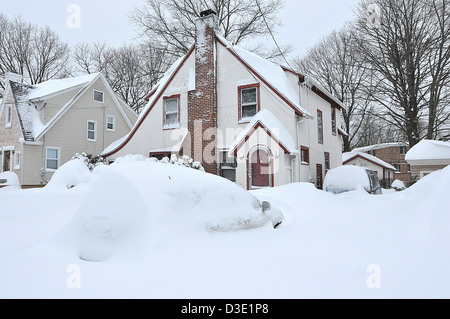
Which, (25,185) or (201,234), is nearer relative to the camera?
(201,234)

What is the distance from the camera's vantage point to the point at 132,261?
333 centimetres

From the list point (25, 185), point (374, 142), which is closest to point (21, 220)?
point (25, 185)

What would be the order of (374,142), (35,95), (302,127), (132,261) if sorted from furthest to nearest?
(374,142) < (35,95) < (302,127) < (132,261)

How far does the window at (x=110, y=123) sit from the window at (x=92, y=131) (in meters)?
1.02

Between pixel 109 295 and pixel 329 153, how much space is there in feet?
54.5

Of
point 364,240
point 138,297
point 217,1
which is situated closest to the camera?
point 138,297

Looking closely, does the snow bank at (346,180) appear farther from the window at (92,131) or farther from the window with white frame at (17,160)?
the window with white frame at (17,160)

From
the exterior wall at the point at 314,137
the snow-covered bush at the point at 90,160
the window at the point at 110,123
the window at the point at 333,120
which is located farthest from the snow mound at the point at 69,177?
the window at the point at 333,120

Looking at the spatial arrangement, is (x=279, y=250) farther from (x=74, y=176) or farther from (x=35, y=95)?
(x=35, y=95)

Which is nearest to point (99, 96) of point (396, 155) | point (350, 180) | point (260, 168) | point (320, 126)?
point (260, 168)

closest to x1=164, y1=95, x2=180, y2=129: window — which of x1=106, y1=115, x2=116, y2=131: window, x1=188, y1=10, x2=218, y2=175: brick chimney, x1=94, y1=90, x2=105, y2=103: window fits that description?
x1=188, y1=10, x2=218, y2=175: brick chimney

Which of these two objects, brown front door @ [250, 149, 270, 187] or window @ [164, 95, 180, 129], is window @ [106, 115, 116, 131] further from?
brown front door @ [250, 149, 270, 187]

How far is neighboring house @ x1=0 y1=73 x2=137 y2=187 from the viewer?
18281 mm

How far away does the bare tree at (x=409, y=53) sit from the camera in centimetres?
1717
